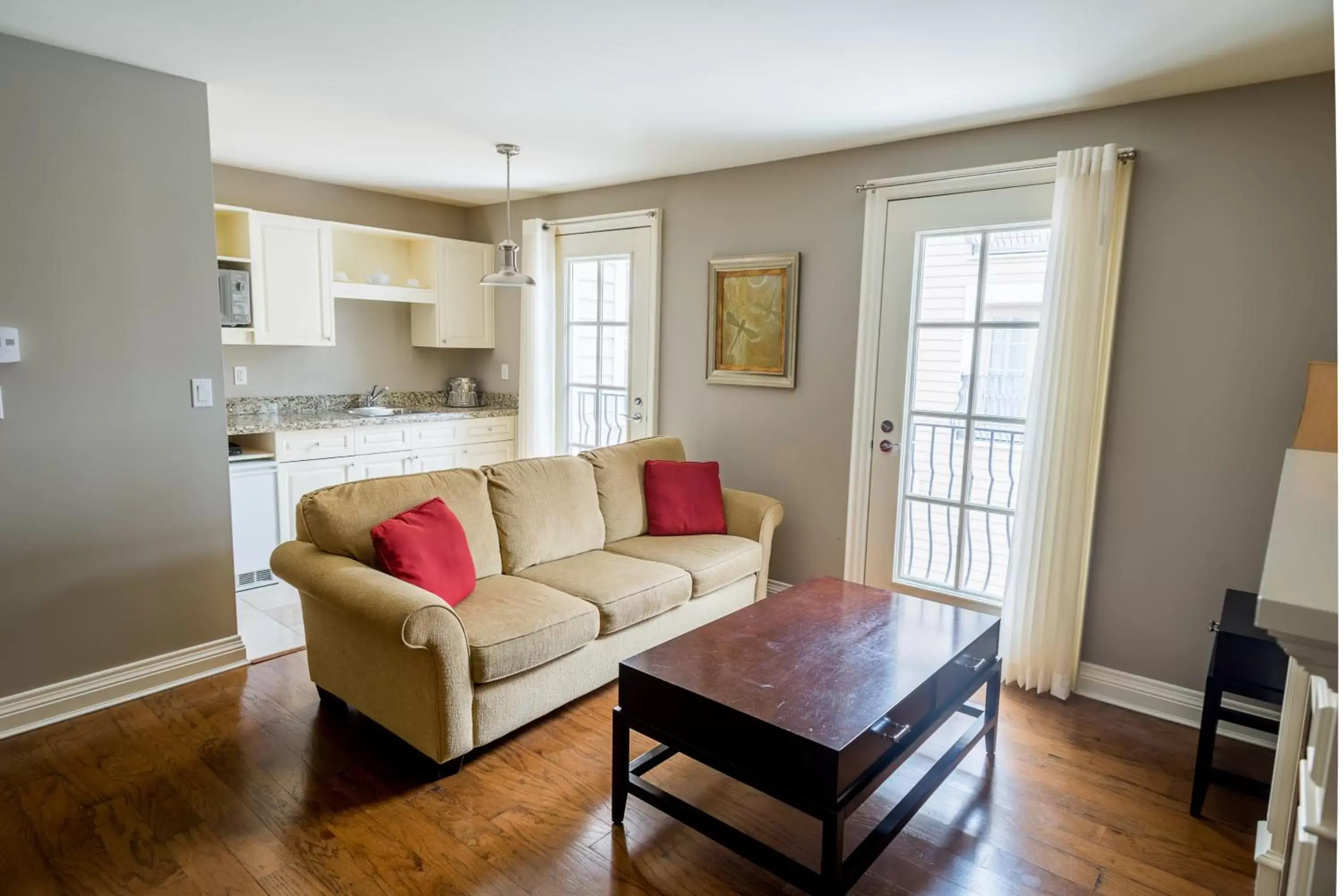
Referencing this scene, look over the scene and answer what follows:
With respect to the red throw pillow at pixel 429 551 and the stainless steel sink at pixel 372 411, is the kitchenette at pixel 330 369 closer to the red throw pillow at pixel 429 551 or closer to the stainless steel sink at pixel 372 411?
the stainless steel sink at pixel 372 411

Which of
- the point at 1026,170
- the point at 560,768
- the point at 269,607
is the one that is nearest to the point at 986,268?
the point at 1026,170

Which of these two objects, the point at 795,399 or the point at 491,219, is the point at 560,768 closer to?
the point at 795,399

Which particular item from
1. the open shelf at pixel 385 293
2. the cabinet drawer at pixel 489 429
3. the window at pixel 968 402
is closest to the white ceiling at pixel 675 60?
the window at pixel 968 402

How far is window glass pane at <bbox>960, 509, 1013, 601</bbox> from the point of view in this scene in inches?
130

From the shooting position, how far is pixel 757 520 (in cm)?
372

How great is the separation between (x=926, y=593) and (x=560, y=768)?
194 cm

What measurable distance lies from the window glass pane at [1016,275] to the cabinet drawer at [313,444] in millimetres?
3458

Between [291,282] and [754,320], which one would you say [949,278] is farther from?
[291,282]

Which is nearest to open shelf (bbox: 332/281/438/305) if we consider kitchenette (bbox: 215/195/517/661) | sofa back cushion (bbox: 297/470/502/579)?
kitchenette (bbox: 215/195/517/661)

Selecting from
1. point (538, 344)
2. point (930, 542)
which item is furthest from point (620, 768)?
point (538, 344)

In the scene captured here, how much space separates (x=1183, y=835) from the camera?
2.18m

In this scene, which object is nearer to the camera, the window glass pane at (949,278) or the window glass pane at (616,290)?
the window glass pane at (949,278)

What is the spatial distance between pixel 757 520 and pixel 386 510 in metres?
1.77

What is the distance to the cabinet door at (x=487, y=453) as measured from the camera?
5.02m
